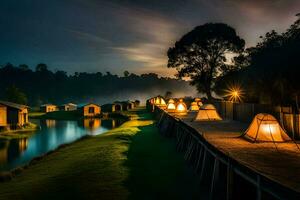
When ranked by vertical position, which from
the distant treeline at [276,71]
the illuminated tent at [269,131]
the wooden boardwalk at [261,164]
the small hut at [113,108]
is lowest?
the wooden boardwalk at [261,164]

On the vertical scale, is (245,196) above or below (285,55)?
below

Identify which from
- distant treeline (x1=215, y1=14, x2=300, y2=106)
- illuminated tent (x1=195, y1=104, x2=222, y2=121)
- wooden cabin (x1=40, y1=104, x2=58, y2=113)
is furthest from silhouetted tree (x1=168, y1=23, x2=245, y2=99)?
wooden cabin (x1=40, y1=104, x2=58, y2=113)

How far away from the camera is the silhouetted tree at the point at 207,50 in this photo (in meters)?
58.2

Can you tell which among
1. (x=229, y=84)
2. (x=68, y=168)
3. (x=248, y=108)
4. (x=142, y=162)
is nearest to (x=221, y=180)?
(x=142, y=162)

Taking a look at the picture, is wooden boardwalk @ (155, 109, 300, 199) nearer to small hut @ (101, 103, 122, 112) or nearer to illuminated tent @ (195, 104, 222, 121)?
illuminated tent @ (195, 104, 222, 121)

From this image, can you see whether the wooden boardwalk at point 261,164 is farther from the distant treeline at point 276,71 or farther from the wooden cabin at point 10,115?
the wooden cabin at point 10,115

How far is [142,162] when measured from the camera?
2158 cm

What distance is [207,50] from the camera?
58.9 metres

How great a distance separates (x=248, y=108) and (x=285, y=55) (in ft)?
24.1

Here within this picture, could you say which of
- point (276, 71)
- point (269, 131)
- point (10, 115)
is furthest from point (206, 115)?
point (10, 115)

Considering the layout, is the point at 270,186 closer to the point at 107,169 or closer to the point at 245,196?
the point at 245,196

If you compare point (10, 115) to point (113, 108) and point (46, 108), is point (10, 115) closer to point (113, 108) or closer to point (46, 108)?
point (113, 108)

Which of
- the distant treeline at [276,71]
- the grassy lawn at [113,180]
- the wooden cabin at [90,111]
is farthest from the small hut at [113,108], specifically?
the grassy lawn at [113,180]

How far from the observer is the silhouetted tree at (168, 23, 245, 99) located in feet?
191
